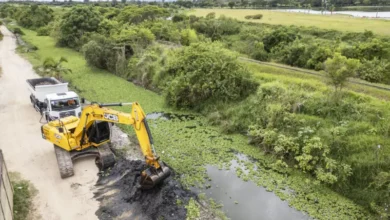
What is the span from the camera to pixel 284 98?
50.1 ft

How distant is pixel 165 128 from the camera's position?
16.4 meters

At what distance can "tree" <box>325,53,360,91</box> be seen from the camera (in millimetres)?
13594

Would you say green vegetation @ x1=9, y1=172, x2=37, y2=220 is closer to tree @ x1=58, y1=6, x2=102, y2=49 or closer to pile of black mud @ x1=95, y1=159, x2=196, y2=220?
pile of black mud @ x1=95, y1=159, x2=196, y2=220

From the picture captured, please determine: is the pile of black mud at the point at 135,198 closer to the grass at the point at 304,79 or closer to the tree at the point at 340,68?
the tree at the point at 340,68

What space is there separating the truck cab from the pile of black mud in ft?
15.6

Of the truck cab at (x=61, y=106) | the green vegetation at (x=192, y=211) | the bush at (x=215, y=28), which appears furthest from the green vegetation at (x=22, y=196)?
the bush at (x=215, y=28)

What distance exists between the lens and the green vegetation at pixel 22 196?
32.5 ft

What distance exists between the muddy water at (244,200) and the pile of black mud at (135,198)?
4.15 feet

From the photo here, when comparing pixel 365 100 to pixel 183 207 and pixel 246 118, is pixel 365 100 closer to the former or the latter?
pixel 246 118

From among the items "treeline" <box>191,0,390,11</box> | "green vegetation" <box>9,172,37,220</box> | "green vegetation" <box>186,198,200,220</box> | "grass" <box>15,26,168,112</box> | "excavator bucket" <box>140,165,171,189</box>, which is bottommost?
"green vegetation" <box>186,198,200,220</box>

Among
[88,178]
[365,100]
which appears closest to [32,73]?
[88,178]

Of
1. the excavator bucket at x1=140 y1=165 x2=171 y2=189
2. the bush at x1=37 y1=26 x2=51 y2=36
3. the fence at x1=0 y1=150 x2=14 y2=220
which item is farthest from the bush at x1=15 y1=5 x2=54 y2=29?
the excavator bucket at x1=140 y1=165 x2=171 y2=189

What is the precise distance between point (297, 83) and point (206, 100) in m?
5.43

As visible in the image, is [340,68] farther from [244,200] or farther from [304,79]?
[244,200]
